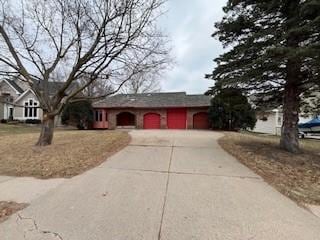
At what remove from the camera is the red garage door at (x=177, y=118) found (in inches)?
1121

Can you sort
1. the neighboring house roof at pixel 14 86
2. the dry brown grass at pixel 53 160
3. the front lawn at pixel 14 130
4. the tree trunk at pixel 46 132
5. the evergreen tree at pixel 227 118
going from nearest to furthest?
the dry brown grass at pixel 53 160 → the tree trunk at pixel 46 132 → the front lawn at pixel 14 130 → the evergreen tree at pixel 227 118 → the neighboring house roof at pixel 14 86

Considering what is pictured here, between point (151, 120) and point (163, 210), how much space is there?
24451 mm

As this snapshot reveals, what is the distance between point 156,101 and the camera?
2984cm

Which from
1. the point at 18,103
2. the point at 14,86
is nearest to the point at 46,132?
the point at 18,103

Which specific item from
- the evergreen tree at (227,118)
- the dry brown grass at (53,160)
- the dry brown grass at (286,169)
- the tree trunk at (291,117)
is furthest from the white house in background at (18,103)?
the tree trunk at (291,117)

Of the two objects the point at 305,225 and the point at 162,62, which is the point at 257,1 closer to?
the point at 162,62

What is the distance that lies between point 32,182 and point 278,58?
8.78 metres

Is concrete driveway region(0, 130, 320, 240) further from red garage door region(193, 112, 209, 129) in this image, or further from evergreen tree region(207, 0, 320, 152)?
red garage door region(193, 112, 209, 129)

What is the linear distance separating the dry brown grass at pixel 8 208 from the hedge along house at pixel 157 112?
23.4m

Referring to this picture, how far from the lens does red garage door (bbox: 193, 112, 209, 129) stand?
92.1 ft

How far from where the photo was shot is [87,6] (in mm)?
12070

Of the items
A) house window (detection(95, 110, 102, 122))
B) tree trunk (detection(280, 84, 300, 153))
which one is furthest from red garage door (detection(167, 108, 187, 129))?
tree trunk (detection(280, 84, 300, 153))

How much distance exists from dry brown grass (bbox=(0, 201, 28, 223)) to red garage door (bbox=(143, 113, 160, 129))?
23.7m

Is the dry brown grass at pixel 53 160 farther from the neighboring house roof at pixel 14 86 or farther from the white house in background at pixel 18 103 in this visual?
the neighboring house roof at pixel 14 86
